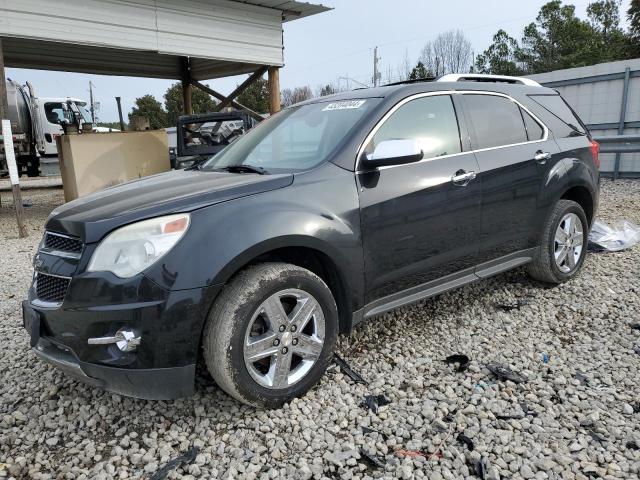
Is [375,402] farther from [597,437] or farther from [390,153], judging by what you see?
[390,153]

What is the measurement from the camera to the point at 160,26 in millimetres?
8758

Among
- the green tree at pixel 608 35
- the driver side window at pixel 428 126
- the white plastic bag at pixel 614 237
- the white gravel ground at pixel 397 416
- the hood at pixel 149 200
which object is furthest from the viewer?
the green tree at pixel 608 35

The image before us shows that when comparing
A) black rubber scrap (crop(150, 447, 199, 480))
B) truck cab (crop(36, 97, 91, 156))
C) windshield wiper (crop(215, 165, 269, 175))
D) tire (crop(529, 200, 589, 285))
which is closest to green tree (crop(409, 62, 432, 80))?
truck cab (crop(36, 97, 91, 156))

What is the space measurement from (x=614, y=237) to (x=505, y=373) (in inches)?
140

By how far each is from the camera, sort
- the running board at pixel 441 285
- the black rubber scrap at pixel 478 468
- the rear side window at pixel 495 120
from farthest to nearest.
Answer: the rear side window at pixel 495 120
the running board at pixel 441 285
the black rubber scrap at pixel 478 468

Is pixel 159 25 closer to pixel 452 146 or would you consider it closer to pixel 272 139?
pixel 272 139

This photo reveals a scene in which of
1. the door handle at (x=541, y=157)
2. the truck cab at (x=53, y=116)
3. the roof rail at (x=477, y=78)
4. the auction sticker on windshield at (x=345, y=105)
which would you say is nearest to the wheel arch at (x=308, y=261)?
the auction sticker on windshield at (x=345, y=105)

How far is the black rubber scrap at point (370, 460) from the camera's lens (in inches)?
86.7

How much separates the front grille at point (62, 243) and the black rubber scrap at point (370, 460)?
5.46ft

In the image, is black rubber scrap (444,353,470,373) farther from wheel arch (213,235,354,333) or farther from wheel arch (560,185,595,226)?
wheel arch (560,185,595,226)

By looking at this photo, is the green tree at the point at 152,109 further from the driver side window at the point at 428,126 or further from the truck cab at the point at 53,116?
the driver side window at the point at 428,126

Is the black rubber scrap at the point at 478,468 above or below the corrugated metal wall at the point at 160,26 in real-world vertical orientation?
below

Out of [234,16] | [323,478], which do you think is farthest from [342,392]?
[234,16]

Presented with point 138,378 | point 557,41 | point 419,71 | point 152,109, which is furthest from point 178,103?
point 138,378
